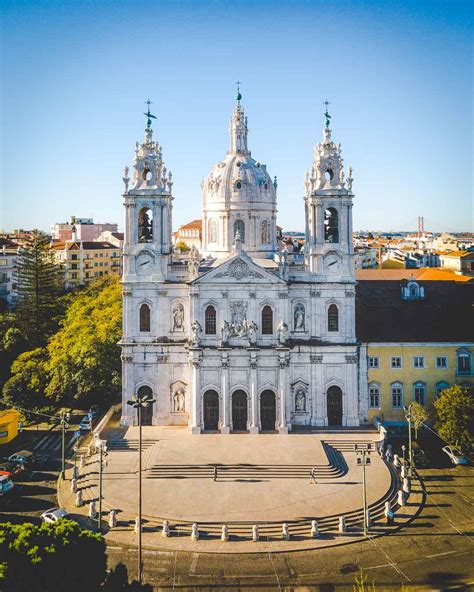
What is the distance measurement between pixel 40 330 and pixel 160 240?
30.5 metres

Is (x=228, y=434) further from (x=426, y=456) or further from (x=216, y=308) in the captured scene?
(x=426, y=456)

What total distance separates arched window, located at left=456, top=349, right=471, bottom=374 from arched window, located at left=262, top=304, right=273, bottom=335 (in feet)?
49.9

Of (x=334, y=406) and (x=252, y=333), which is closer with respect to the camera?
(x=252, y=333)

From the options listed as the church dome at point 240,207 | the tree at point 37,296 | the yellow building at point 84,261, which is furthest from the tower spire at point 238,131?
the yellow building at point 84,261

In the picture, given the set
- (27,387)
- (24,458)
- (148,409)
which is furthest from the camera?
(27,387)

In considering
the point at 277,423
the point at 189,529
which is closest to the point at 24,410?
the point at 277,423

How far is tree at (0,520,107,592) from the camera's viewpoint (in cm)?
2088

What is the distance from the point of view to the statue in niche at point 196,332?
4641cm

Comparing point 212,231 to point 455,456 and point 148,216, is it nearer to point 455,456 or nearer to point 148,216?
point 148,216

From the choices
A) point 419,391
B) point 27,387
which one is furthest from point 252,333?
point 27,387

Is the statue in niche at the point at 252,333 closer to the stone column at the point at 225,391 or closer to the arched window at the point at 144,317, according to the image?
the stone column at the point at 225,391

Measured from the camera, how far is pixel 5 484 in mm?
38156

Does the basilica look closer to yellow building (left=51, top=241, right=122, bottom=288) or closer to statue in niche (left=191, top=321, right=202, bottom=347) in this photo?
statue in niche (left=191, top=321, right=202, bottom=347)

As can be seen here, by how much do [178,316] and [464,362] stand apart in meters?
22.8
